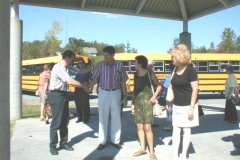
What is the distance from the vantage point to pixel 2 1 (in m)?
2.37

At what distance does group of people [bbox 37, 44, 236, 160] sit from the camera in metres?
4.62

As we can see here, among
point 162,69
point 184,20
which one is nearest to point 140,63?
point 184,20

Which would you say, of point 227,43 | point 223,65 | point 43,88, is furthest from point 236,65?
point 227,43

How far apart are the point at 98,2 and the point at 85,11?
0.51 meters

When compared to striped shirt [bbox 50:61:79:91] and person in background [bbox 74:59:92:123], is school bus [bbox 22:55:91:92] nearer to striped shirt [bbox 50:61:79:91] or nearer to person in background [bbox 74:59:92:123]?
person in background [bbox 74:59:92:123]

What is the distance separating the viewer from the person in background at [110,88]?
5.54 m

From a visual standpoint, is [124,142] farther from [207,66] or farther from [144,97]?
[207,66]

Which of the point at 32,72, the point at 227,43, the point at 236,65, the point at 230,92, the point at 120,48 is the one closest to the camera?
the point at 230,92

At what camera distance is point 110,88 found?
217 inches

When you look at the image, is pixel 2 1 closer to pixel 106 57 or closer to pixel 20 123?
pixel 106 57

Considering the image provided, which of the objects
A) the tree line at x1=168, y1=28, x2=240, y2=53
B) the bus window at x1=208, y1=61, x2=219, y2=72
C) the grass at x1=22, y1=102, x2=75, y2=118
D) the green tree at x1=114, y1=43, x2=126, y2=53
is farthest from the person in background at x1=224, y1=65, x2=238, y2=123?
the green tree at x1=114, y1=43, x2=126, y2=53

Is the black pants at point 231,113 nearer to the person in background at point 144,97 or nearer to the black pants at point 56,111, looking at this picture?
the person in background at point 144,97

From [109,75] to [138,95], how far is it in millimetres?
721

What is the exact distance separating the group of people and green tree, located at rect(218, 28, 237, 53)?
3980 centimetres
